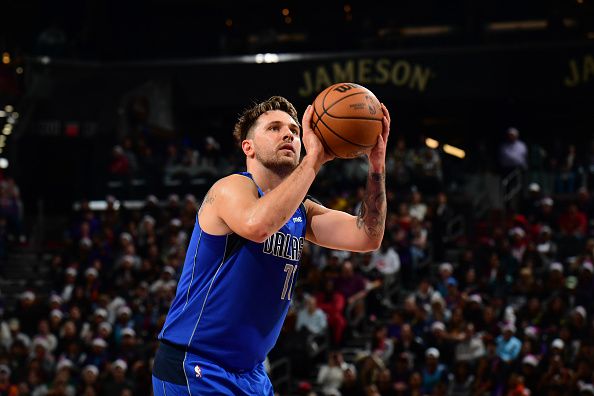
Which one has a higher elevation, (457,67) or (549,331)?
(457,67)

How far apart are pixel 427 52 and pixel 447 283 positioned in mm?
9722

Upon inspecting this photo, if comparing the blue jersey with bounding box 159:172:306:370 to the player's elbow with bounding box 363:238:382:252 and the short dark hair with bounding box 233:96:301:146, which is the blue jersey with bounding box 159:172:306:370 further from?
the player's elbow with bounding box 363:238:382:252

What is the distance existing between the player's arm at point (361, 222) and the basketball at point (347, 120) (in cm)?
28

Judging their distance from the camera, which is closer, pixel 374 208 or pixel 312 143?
pixel 312 143

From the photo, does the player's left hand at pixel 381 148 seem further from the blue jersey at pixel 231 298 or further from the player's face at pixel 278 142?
the blue jersey at pixel 231 298

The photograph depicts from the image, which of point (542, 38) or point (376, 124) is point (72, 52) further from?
point (376, 124)

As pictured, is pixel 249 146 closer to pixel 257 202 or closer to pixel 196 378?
pixel 257 202

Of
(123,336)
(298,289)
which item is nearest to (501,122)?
(298,289)

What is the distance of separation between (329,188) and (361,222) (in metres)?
14.5

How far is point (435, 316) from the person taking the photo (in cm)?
1553

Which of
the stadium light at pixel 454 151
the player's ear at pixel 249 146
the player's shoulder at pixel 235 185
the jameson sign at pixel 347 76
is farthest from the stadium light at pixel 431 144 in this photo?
the player's shoulder at pixel 235 185

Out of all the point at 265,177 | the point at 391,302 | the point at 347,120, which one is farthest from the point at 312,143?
the point at 391,302

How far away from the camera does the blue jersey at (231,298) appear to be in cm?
541

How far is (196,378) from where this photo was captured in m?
5.40
